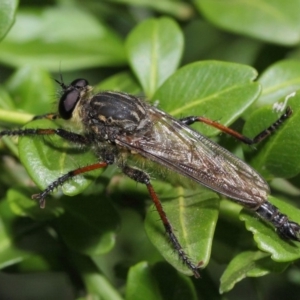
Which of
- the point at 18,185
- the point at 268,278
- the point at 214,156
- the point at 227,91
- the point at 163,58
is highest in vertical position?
the point at 227,91

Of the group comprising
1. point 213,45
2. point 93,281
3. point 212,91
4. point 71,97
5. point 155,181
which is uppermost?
point 212,91

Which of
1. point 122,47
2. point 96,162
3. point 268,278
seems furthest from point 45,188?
point 268,278

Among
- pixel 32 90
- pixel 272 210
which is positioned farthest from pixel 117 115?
pixel 272 210

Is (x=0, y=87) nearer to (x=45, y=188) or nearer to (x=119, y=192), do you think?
(x=119, y=192)

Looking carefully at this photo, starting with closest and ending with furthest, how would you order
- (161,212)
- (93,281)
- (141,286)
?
(141,286), (161,212), (93,281)

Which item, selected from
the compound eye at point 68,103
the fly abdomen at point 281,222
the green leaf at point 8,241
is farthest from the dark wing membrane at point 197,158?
the green leaf at point 8,241

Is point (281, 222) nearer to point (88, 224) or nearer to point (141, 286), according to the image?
point (141, 286)

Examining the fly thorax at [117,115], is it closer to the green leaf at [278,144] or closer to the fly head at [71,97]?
the fly head at [71,97]
